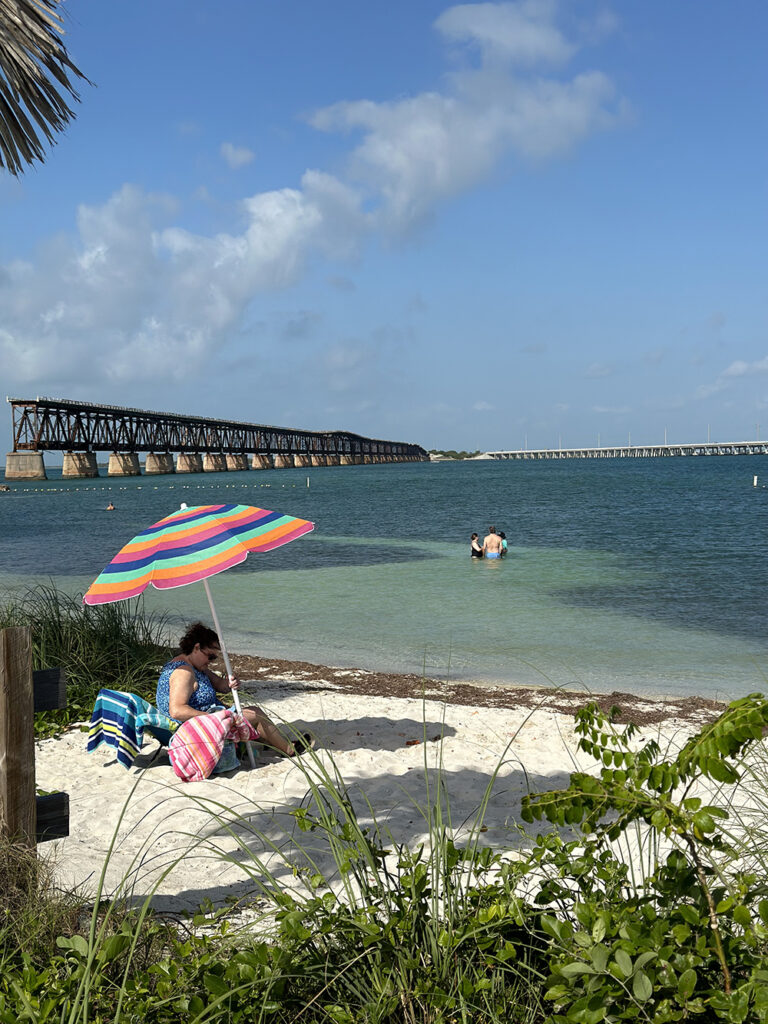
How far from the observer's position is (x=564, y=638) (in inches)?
554

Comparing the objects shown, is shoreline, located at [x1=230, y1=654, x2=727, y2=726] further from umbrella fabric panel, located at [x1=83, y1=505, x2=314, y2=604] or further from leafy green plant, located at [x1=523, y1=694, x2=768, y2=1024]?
leafy green plant, located at [x1=523, y1=694, x2=768, y2=1024]

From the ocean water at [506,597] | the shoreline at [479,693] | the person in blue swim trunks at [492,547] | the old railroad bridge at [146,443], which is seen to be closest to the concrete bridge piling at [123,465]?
the old railroad bridge at [146,443]

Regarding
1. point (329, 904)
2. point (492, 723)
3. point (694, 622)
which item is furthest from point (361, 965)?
point (694, 622)

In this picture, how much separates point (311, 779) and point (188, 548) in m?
3.06

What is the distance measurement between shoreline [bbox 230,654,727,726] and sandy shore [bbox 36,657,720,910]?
0.04m

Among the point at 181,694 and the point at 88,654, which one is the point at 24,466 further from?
the point at 181,694

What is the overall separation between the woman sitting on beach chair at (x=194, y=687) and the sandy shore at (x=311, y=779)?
283mm

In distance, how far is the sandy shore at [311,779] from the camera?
440 centimetres

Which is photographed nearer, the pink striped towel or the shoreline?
the pink striped towel

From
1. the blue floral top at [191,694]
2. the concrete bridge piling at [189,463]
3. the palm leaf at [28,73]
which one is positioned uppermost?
the concrete bridge piling at [189,463]

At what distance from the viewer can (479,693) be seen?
9969mm

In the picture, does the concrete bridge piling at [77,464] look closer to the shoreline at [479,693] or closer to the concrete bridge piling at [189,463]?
the concrete bridge piling at [189,463]

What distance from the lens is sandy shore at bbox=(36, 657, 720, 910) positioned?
440 centimetres

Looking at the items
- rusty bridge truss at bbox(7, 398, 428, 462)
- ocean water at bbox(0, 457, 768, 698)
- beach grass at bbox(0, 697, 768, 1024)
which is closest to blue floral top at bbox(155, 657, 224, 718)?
ocean water at bbox(0, 457, 768, 698)
